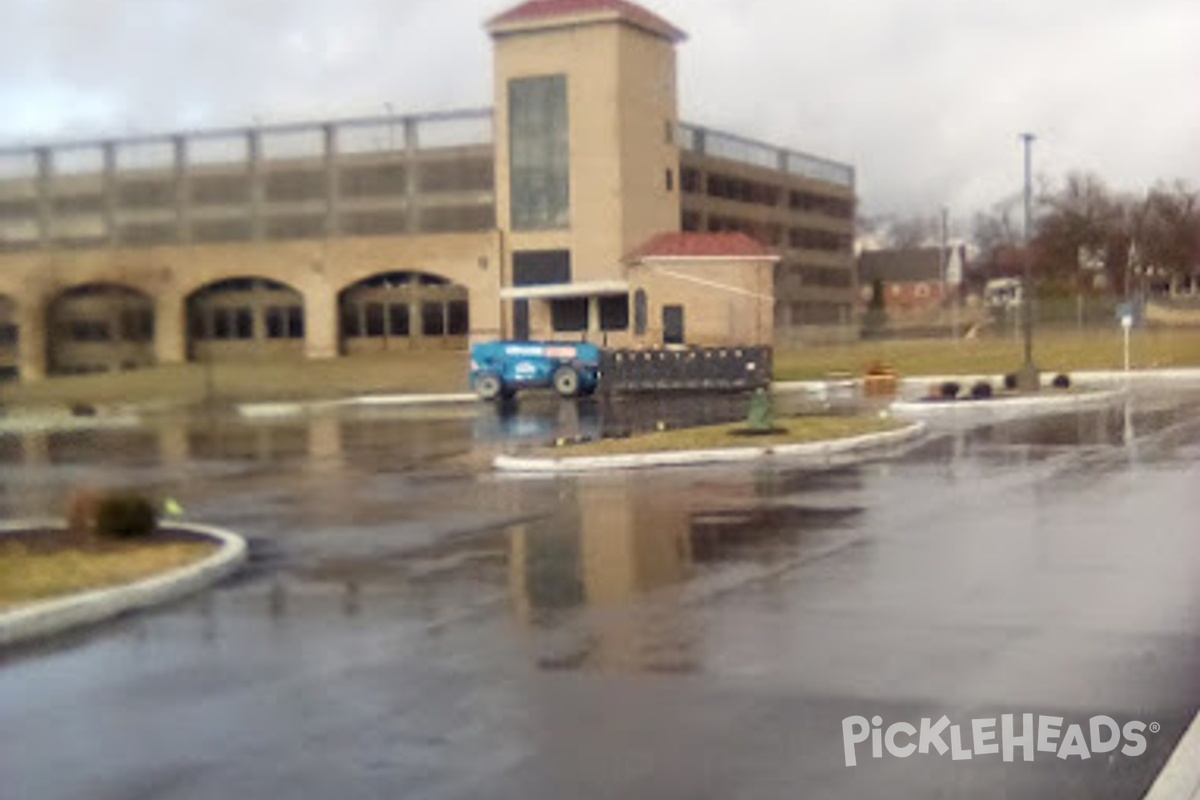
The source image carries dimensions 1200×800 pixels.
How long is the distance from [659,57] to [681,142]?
34.9 ft

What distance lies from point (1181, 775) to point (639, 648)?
4027 millimetres

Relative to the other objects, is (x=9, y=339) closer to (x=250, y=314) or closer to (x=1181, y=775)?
(x=250, y=314)

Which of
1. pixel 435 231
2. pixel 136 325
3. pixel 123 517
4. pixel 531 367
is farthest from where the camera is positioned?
pixel 435 231

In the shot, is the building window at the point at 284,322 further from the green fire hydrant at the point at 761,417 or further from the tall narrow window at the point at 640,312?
the green fire hydrant at the point at 761,417

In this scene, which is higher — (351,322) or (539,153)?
(539,153)

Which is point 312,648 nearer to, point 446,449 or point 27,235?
point 446,449

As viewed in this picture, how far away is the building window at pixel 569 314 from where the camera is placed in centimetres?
7188

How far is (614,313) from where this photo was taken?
70.9 m

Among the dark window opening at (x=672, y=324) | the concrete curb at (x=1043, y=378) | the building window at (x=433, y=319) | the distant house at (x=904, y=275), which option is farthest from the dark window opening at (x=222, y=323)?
the distant house at (x=904, y=275)

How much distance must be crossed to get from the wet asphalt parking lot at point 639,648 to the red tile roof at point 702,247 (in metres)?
47.3

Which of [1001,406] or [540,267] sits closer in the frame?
[1001,406]

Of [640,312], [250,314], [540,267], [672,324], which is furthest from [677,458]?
[250,314]

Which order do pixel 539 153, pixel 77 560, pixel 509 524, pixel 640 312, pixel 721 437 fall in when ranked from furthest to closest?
pixel 539 153 → pixel 640 312 → pixel 721 437 → pixel 509 524 → pixel 77 560

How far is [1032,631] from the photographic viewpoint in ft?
32.6
